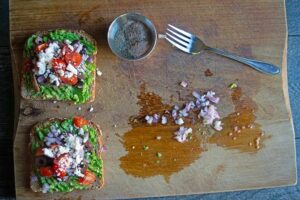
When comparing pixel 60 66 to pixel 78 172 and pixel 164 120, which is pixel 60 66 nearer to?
pixel 78 172

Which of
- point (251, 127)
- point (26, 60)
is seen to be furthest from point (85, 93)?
point (251, 127)

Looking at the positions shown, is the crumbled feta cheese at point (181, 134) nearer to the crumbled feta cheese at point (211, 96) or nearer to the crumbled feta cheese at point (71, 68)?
the crumbled feta cheese at point (211, 96)

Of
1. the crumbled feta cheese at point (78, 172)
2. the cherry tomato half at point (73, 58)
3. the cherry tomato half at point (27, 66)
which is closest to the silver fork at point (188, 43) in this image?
the cherry tomato half at point (73, 58)

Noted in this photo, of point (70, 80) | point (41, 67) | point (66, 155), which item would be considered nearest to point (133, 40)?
point (70, 80)

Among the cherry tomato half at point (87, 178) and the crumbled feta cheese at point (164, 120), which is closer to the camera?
the cherry tomato half at point (87, 178)

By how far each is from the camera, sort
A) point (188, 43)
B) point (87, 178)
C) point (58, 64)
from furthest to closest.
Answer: point (188, 43) < point (87, 178) < point (58, 64)
